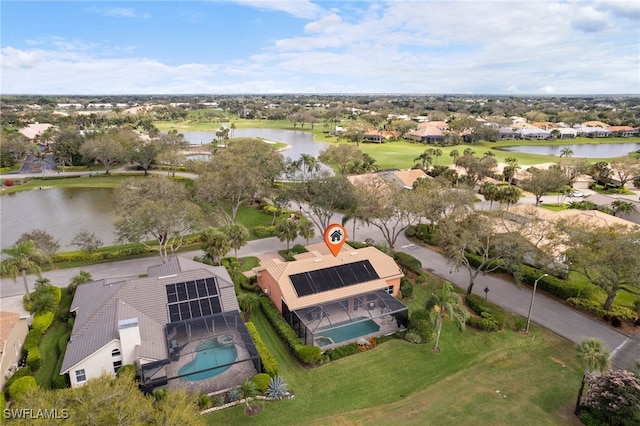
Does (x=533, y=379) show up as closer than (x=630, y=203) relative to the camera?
Yes

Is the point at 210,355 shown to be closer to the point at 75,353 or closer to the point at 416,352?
the point at 75,353

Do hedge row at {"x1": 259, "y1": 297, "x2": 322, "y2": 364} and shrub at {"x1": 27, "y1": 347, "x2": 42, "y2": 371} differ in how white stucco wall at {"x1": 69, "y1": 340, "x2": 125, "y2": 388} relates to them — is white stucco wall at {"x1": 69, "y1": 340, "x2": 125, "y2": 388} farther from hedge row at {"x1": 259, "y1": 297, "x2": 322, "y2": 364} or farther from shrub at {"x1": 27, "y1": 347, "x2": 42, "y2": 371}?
hedge row at {"x1": 259, "y1": 297, "x2": 322, "y2": 364}

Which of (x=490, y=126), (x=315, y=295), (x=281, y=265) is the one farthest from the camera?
(x=490, y=126)

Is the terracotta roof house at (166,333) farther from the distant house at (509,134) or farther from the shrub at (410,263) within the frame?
the distant house at (509,134)

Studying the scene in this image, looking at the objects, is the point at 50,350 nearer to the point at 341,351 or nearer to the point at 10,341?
the point at 10,341

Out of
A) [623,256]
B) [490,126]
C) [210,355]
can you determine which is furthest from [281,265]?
[490,126]

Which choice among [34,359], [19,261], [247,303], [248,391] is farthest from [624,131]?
[34,359]

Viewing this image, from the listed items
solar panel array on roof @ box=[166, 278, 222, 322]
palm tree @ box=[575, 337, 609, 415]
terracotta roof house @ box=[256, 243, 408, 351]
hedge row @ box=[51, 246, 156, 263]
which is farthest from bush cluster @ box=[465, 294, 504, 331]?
hedge row @ box=[51, 246, 156, 263]
